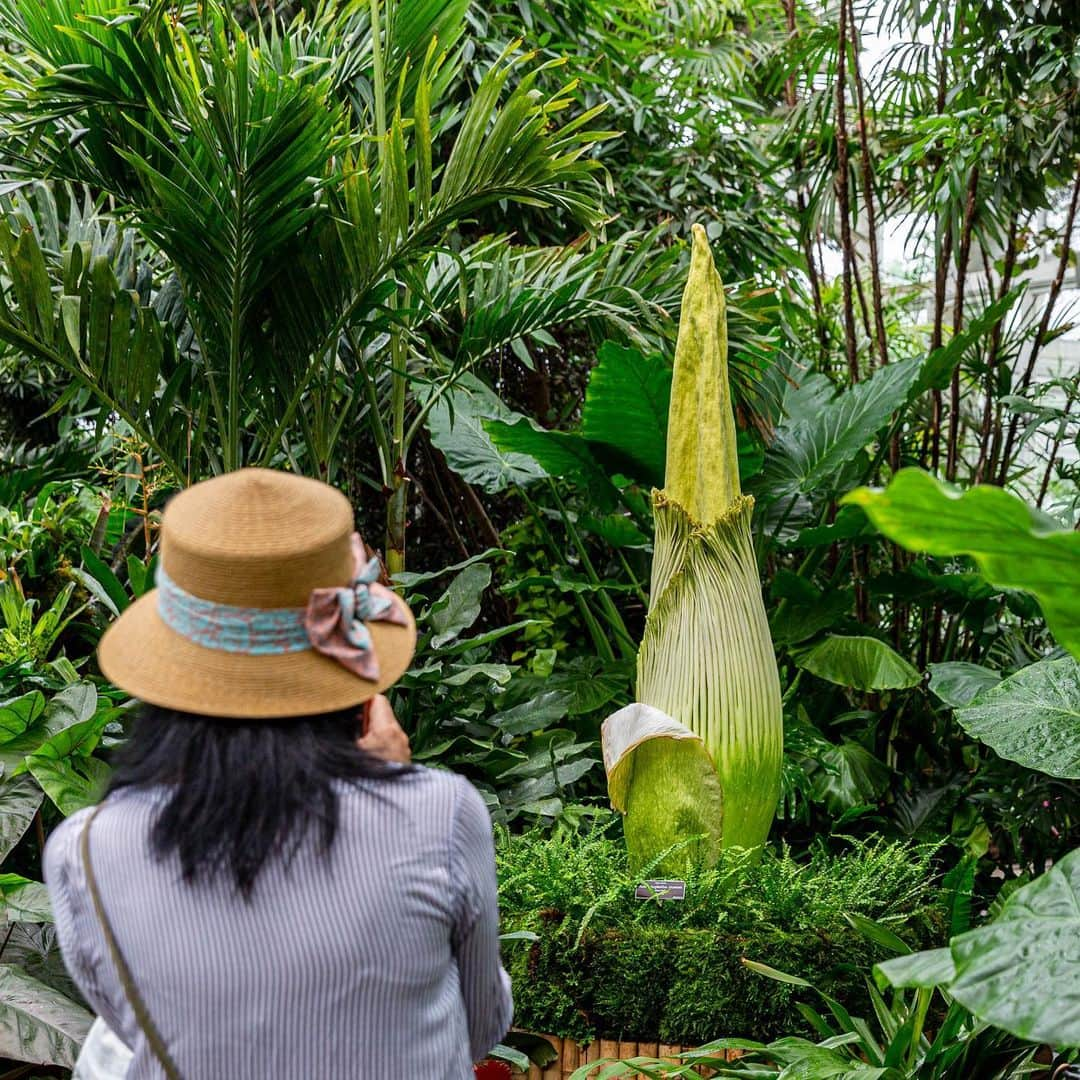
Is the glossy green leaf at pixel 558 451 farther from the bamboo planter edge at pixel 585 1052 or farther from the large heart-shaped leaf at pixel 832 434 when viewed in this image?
the bamboo planter edge at pixel 585 1052

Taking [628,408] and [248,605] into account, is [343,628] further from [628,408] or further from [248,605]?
[628,408]

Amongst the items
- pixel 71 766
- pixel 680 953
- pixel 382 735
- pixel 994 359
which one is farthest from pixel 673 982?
pixel 994 359

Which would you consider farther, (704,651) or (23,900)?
(704,651)

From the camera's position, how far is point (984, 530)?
1.38 meters

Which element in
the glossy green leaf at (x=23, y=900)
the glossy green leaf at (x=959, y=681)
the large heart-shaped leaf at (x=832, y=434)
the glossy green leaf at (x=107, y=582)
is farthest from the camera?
the large heart-shaped leaf at (x=832, y=434)

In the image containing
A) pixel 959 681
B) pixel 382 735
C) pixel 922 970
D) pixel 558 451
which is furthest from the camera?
pixel 558 451

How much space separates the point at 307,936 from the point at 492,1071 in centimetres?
146

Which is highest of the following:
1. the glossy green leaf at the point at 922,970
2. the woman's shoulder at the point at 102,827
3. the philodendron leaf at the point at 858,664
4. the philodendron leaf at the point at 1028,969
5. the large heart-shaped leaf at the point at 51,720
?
Result: the woman's shoulder at the point at 102,827

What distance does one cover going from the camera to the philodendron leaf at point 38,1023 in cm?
218

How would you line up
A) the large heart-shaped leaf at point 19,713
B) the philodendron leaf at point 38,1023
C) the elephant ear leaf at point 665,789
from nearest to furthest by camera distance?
the philodendron leaf at point 38,1023
the large heart-shaped leaf at point 19,713
the elephant ear leaf at point 665,789

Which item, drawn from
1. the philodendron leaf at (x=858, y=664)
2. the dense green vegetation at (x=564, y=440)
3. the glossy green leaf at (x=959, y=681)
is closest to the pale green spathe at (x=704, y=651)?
the dense green vegetation at (x=564, y=440)

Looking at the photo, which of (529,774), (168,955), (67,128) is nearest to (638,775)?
(529,774)

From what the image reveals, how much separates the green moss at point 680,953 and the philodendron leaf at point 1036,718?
456mm

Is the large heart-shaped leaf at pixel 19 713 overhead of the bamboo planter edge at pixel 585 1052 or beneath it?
overhead
